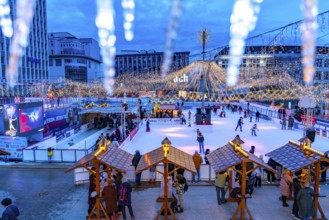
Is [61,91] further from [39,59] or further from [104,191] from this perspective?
[104,191]

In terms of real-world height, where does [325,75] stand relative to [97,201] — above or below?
above

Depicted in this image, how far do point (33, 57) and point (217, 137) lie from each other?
51062 mm

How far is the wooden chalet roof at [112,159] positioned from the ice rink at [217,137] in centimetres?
650

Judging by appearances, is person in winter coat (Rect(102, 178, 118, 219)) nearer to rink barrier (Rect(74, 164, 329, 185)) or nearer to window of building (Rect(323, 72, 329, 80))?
rink barrier (Rect(74, 164, 329, 185))

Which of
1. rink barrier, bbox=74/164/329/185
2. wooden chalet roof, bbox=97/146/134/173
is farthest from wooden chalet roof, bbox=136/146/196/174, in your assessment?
rink barrier, bbox=74/164/329/185

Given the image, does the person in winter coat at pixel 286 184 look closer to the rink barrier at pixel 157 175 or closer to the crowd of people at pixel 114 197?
the rink barrier at pixel 157 175

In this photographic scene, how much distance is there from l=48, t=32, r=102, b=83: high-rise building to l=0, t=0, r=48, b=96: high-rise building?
9604mm

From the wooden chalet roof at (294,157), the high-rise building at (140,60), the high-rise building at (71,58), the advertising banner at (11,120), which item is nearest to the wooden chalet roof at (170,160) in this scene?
the wooden chalet roof at (294,157)

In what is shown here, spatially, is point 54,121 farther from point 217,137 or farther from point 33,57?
point 33,57

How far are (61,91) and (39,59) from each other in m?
19.5

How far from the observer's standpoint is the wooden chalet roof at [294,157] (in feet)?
24.2

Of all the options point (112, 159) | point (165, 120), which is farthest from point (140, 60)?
point (112, 159)

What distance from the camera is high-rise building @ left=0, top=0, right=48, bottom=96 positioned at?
4931cm

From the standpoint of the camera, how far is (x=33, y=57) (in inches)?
2325
